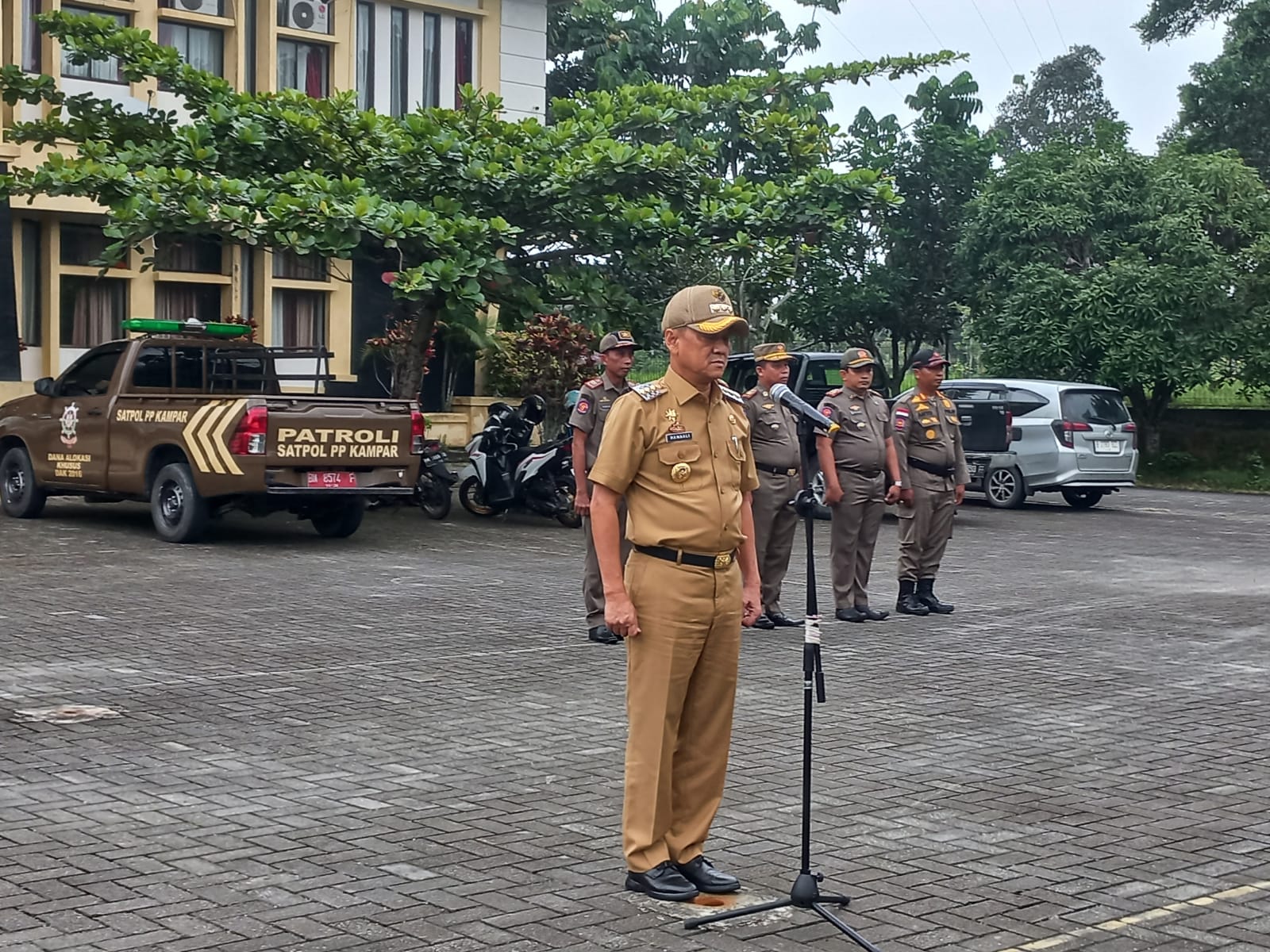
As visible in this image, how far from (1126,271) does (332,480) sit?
54.9 feet

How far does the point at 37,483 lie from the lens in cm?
1706

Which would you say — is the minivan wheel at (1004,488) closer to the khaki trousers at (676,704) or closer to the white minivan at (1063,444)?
the white minivan at (1063,444)

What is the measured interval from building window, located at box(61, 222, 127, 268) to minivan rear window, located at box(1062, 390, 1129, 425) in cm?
1309

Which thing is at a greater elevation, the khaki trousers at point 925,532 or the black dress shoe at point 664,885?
the khaki trousers at point 925,532

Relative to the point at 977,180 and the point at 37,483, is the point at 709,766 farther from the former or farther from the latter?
the point at 977,180

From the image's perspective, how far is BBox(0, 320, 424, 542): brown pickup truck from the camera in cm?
1470

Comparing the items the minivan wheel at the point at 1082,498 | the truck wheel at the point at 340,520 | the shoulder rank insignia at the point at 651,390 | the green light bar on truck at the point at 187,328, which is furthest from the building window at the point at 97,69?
the shoulder rank insignia at the point at 651,390

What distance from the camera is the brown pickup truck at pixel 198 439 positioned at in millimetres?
14703

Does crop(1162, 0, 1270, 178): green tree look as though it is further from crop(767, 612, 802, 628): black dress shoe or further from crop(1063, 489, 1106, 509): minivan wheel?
crop(767, 612, 802, 628): black dress shoe

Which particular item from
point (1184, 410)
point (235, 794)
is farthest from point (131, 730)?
point (1184, 410)

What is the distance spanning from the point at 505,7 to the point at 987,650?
19476 mm

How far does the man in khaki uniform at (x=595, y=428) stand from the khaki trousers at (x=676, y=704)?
481 cm

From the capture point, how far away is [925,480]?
12164mm

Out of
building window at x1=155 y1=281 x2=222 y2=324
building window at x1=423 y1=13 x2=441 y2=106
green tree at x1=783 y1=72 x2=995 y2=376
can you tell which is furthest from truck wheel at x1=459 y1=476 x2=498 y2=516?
green tree at x1=783 y1=72 x2=995 y2=376
